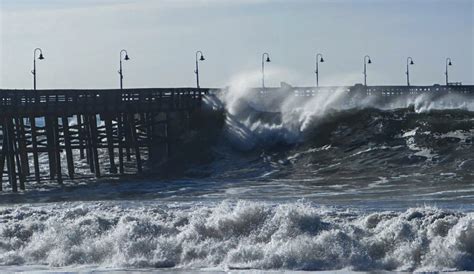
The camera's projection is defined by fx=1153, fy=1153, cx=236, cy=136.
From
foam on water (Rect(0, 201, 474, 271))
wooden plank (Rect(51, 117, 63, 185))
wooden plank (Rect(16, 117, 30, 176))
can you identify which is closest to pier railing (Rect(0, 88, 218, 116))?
wooden plank (Rect(51, 117, 63, 185))

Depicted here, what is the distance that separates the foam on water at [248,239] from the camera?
65.0 ft

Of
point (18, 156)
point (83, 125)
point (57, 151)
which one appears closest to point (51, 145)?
point (57, 151)

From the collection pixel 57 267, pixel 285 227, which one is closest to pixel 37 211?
pixel 57 267

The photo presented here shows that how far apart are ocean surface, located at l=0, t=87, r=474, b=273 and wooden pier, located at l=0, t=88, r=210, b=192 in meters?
1.55

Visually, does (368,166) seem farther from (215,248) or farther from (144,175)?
(215,248)

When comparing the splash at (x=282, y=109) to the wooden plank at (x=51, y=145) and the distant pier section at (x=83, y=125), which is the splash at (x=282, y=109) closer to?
the distant pier section at (x=83, y=125)

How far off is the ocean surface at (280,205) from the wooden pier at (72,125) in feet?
5.07

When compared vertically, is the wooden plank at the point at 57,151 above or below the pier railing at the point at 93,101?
below

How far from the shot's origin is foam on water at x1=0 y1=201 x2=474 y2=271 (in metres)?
19.8

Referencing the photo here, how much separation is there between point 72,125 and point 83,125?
0.53m

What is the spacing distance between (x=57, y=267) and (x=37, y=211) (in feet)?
→ 15.3

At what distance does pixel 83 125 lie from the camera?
45.5 m

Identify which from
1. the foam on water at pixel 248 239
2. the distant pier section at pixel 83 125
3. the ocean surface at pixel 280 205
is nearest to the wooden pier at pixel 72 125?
the distant pier section at pixel 83 125

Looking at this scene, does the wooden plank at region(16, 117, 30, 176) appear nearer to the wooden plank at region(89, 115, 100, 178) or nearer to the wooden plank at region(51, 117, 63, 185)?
the wooden plank at region(51, 117, 63, 185)
